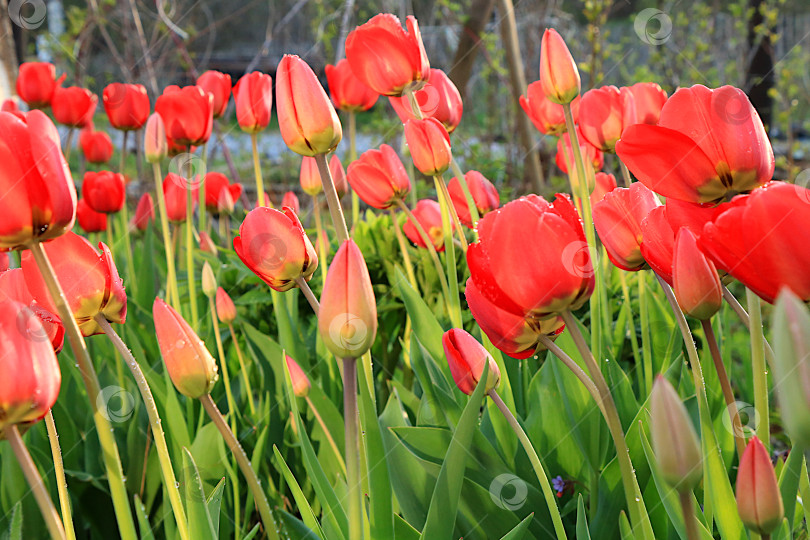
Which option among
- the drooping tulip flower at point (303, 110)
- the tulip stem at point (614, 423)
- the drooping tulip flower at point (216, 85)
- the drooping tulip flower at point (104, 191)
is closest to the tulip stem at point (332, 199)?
the drooping tulip flower at point (303, 110)

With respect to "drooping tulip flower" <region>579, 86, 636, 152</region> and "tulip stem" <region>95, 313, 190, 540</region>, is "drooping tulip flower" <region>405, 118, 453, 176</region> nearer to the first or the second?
"drooping tulip flower" <region>579, 86, 636, 152</region>

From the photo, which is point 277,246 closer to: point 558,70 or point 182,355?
point 182,355

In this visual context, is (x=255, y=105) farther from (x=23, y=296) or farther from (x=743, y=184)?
(x=743, y=184)

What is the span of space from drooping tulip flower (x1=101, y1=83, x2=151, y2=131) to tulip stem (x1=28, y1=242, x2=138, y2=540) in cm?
→ 137

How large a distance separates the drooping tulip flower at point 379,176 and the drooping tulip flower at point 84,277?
0.57 metres

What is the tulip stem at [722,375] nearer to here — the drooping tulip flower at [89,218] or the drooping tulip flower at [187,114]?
the drooping tulip flower at [187,114]

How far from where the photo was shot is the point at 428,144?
931 mm

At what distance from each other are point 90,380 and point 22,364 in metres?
0.10

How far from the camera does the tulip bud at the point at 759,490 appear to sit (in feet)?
1.28

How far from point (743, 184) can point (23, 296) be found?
1.87 ft

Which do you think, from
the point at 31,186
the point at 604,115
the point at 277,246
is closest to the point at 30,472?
the point at 31,186

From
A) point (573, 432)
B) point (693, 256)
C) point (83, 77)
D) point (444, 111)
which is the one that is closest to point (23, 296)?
point (693, 256)

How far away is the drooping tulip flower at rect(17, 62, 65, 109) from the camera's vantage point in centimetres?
210

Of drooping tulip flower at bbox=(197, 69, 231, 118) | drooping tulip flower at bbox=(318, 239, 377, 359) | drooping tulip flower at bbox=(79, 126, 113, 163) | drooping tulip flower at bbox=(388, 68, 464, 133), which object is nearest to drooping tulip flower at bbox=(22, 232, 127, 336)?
drooping tulip flower at bbox=(318, 239, 377, 359)
